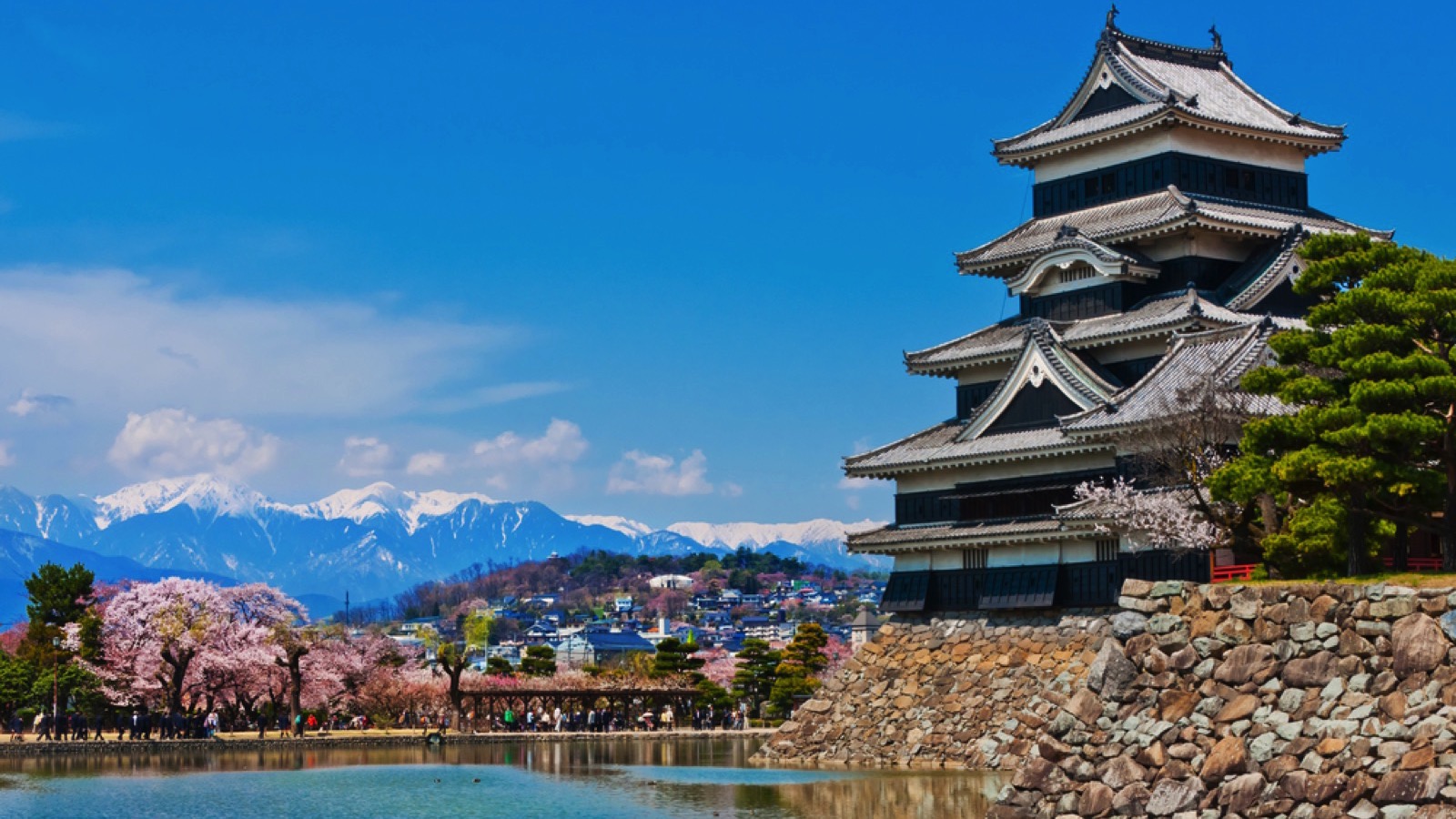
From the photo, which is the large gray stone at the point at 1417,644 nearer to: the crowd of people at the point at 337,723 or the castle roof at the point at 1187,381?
the castle roof at the point at 1187,381

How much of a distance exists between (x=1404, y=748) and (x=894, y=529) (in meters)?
24.2

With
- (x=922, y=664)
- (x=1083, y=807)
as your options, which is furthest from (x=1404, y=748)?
(x=922, y=664)

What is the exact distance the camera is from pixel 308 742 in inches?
2307

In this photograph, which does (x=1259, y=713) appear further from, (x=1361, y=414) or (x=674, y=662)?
(x=674, y=662)

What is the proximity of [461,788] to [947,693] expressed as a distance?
11.2 meters

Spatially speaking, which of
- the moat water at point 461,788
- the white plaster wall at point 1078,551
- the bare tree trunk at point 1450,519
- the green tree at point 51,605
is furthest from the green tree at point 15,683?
the bare tree trunk at point 1450,519

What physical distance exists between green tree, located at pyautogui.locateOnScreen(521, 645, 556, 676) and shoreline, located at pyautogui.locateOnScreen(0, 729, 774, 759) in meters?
14.0

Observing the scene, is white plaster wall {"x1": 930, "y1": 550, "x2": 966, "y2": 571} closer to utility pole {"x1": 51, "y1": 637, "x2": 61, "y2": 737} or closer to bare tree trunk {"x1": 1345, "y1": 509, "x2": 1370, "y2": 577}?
bare tree trunk {"x1": 1345, "y1": 509, "x2": 1370, "y2": 577}

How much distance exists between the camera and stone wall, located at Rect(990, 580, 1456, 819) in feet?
77.3

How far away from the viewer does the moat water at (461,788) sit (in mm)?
33375

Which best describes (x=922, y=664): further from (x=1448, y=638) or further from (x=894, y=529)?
(x=1448, y=638)

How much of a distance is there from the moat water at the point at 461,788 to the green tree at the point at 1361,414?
7.19 meters

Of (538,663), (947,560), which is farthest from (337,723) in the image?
(947,560)

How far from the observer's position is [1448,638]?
23875 millimetres
